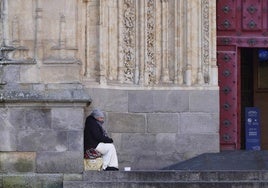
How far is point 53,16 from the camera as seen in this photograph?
16.1m

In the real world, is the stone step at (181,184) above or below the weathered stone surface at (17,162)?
below

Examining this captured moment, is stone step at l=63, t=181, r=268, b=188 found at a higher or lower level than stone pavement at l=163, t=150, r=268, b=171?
lower

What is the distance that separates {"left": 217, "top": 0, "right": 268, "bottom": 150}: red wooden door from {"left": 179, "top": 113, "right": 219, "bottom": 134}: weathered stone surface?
35.0 inches

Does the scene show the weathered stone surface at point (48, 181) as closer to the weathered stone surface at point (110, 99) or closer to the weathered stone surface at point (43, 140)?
the weathered stone surface at point (43, 140)

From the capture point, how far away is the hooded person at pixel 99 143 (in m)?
16.1

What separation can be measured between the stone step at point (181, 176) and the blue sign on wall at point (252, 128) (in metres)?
4.62

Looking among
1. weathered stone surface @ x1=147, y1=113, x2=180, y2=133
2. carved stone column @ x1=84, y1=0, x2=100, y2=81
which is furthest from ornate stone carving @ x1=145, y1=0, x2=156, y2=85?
carved stone column @ x1=84, y1=0, x2=100, y2=81

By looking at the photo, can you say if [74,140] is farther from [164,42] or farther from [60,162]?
[164,42]

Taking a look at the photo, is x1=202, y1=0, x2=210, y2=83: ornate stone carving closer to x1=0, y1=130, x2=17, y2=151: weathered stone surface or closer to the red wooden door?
the red wooden door

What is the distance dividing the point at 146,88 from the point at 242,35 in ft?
8.49

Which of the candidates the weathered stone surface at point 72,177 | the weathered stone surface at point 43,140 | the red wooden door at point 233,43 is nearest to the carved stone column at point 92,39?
the weathered stone surface at point 43,140

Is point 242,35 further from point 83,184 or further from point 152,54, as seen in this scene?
point 83,184

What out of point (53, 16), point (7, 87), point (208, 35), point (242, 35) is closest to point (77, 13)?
point (53, 16)

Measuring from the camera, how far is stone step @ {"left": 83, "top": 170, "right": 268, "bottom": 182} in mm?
15281
